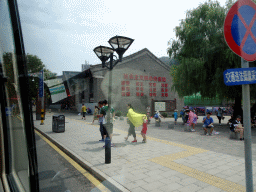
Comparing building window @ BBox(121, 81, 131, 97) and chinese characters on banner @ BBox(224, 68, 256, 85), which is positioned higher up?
building window @ BBox(121, 81, 131, 97)

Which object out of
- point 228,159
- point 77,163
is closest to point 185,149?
point 228,159

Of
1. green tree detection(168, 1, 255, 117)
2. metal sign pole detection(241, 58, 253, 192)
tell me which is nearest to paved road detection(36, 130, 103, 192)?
metal sign pole detection(241, 58, 253, 192)

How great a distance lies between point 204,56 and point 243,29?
32.4 ft

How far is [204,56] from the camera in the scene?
11.0 m

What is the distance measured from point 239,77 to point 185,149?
408 cm

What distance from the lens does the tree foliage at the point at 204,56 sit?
410 inches

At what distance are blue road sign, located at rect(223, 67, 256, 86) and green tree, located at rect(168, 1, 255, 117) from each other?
30.1ft

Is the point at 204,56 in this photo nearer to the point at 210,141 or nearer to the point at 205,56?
the point at 205,56

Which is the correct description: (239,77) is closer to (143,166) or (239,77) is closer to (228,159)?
(143,166)

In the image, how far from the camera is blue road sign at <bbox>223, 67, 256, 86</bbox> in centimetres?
188

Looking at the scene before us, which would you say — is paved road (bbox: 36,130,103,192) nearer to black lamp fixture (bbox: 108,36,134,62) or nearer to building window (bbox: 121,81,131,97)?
building window (bbox: 121,81,131,97)

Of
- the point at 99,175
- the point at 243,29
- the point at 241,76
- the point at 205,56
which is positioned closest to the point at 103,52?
the point at 99,175

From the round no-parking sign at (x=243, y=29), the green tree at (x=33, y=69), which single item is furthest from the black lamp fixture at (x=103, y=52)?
the round no-parking sign at (x=243, y=29)

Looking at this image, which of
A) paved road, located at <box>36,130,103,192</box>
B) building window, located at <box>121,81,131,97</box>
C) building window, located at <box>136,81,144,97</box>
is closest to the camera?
paved road, located at <box>36,130,103,192</box>
